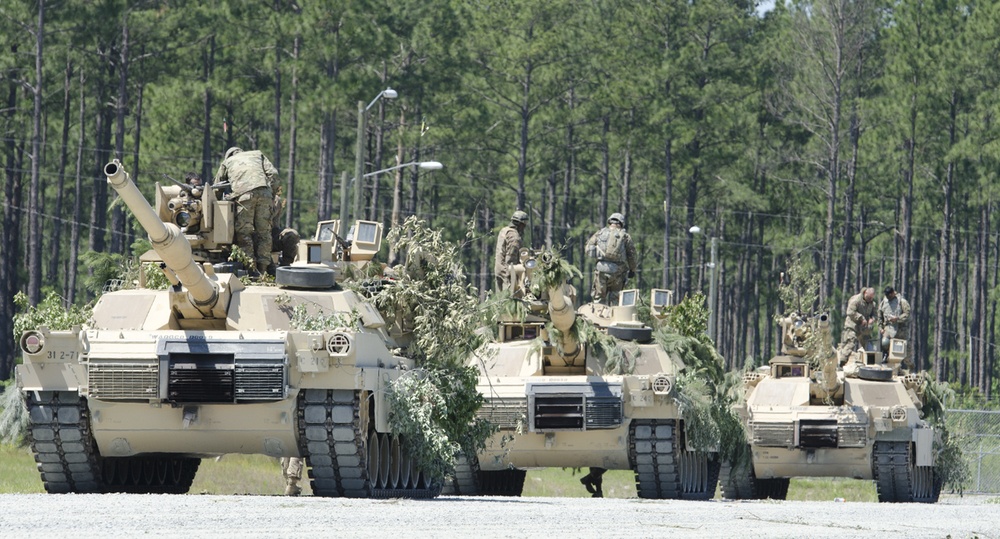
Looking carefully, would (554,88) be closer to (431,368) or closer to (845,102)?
(845,102)

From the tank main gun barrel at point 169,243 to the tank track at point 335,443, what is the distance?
1.38 m

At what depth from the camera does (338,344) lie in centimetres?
1753

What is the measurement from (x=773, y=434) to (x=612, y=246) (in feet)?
14.0

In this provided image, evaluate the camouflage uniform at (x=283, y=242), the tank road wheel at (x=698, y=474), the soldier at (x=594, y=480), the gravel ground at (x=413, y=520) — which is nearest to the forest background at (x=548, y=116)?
the soldier at (x=594, y=480)

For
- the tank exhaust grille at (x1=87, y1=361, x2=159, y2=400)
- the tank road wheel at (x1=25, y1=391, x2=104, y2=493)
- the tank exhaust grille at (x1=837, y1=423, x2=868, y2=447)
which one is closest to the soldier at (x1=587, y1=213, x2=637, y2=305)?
the tank exhaust grille at (x1=837, y1=423, x2=868, y2=447)

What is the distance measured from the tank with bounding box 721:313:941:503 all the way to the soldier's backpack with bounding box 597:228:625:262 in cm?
316

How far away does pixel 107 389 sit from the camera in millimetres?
17344

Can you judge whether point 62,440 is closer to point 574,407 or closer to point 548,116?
point 574,407

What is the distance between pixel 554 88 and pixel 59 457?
4523 cm

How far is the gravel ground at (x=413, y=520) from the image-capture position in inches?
503

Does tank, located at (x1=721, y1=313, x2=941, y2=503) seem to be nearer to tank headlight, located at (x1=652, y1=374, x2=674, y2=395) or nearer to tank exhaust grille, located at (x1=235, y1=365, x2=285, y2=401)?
tank headlight, located at (x1=652, y1=374, x2=674, y2=395)

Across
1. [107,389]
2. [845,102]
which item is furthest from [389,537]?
[845,102]

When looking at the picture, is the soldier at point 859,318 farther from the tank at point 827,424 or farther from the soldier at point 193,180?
the soldier at point 193,180

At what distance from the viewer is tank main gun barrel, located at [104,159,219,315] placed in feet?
51.5
